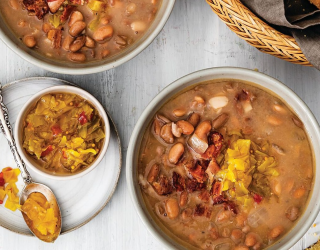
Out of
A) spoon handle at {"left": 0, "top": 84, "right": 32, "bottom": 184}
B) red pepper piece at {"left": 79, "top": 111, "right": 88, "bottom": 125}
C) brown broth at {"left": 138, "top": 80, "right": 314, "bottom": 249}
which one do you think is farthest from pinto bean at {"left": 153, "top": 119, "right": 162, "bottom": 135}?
spoon handle at {"left": 0, "top": 84, "right": 32, "bottom": 184}

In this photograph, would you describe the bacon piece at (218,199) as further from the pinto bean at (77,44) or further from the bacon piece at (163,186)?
the pinto bean at (77,44)

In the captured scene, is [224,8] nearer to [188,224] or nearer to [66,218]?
[188,224]

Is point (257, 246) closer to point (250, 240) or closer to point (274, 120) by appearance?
point (250, 240)

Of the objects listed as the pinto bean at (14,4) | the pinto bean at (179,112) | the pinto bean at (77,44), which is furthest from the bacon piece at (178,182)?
the pinto bean at (14,4)

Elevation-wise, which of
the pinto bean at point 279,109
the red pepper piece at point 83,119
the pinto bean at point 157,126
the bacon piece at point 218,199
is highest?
the pinto bean at point 279,109

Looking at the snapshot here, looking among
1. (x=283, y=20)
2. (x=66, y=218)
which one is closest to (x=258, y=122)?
(x=283, y=20)
